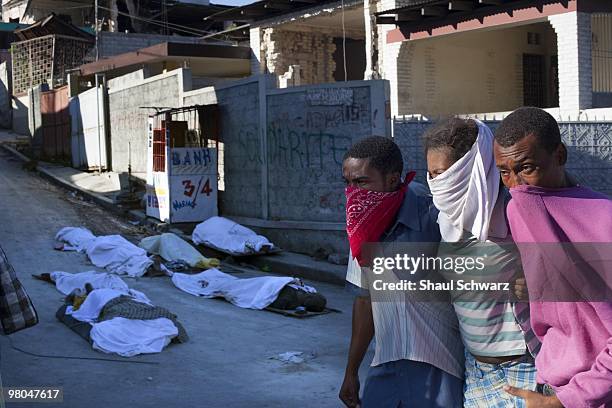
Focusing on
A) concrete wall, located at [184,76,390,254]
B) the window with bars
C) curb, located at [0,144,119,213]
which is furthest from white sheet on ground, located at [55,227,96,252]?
curb, located at [0,144,119,213]

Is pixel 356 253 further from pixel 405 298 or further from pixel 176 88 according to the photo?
pixel 176 88

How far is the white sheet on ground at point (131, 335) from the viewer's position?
244 inches

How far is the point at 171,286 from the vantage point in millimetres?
9305

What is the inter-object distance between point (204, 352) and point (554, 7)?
10.2 m

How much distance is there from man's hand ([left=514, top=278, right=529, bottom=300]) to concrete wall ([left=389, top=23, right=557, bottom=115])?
14.6m

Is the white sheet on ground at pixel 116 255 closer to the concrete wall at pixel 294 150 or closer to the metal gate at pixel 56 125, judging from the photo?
the concrete wall at pixel 294 150

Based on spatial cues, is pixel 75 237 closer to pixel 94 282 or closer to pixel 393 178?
pixel 94 282

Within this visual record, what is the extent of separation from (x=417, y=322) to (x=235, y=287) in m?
6.34

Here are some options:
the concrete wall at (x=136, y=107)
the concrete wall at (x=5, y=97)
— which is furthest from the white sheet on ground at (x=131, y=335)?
the concrete wall at (x=5, y=97)

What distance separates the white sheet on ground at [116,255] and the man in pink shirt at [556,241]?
830 centimetres

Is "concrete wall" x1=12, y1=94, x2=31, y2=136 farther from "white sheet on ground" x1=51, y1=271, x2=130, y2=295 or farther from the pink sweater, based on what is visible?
the pink sweater

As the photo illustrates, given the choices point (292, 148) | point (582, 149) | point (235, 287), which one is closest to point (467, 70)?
point (292, 148)

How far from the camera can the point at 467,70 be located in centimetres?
1764

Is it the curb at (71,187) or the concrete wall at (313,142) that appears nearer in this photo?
the concrete wall at (313,142)
